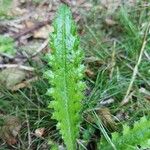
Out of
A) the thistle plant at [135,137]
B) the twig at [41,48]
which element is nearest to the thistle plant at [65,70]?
the thistle plant at [135,137]

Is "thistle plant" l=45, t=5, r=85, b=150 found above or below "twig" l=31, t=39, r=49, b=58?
above

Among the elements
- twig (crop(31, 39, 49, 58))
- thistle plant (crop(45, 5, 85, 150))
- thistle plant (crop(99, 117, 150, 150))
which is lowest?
thistle plant (crop(99, 117, 150, 150))

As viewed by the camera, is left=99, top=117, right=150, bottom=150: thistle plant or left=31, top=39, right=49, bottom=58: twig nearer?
left=99, top=117, right=150, bottom=150: thistle plant

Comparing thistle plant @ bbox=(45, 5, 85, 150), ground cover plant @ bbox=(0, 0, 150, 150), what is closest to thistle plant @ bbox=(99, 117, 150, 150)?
ground cover plant @ bbox=(0, 0, 150, 150)

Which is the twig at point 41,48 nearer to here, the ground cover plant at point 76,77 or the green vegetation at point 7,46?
the ground cover plant at point 76,77

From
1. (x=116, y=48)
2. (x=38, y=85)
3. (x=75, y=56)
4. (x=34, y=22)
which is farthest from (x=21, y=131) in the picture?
(x=34, y=22)

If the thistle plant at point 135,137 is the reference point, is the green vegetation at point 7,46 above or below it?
above

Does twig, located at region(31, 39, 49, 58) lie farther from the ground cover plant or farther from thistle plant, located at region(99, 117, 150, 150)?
thistle plant, located at region(99, 117, 150, 150)

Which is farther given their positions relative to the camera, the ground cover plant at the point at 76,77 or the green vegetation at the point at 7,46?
the green vegetation at the point at 7,46
